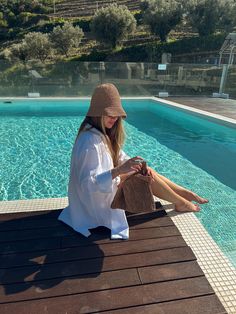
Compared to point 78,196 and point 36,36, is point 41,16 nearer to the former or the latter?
point 36,36

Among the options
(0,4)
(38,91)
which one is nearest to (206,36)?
(38,91)

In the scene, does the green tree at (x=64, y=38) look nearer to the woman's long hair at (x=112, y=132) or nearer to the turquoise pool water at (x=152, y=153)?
the turquoise pool water at (x=152, y=153)

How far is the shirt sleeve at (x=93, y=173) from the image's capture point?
204cm

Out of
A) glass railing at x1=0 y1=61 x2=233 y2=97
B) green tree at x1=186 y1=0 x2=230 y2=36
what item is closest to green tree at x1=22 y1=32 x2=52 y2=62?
glass railing at x1=0 y1=61 x2=233 y2=97

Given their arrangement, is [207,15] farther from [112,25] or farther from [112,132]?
[112,132]

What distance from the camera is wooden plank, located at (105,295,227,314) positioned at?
5.39 feet

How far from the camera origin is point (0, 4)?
44469 mm

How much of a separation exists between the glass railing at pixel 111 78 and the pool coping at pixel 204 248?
1236 cm

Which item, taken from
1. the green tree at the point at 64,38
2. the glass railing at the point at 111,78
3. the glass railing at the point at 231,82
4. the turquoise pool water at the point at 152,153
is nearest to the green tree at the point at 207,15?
the green tree at the point at 64,38

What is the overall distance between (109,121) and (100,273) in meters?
1.12

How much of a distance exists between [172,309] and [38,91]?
1424cm

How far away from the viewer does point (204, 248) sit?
2.52 metres

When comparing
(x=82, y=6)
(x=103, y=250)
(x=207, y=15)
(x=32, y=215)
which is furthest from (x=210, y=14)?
(x=103, y=250)

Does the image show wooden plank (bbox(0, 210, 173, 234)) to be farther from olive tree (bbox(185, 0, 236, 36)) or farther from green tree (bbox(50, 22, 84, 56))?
olive tree (bbox(185, 0, 236, 36))
